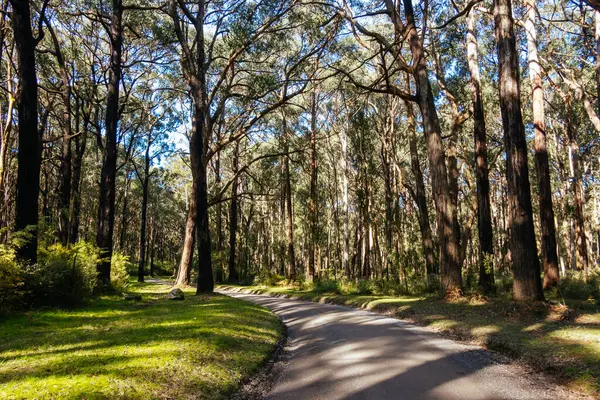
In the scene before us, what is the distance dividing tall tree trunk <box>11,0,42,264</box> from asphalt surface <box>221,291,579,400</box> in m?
7.04

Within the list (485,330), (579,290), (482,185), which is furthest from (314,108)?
(485,330)

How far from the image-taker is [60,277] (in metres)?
9.85

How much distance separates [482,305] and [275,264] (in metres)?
39.2

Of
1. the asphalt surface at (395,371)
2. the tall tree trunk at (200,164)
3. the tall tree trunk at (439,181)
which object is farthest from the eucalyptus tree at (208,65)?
the asphalt surface at (395,371)

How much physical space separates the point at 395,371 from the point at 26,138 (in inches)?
390

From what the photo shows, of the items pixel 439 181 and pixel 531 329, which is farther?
pixel 439 181

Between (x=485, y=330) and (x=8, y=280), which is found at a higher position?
(x=8, y=280)

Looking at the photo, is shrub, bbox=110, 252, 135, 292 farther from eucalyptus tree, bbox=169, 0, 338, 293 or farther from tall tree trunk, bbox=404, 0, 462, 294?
tall tree trunk, bbox=404, 0, 462, 294

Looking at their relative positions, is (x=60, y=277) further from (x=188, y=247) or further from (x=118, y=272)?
(x=188, y=247)

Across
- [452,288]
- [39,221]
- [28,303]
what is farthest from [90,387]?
[452,288]

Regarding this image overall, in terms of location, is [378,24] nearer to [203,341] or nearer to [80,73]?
[80,73]

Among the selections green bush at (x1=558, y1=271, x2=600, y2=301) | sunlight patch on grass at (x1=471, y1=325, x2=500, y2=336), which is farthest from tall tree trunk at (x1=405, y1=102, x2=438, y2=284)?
sunlight patch on grass at (x1=471, y1=325, x2=500, y2=336)

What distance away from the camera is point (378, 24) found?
2492 centimetres

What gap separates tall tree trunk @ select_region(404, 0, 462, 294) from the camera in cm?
1253
